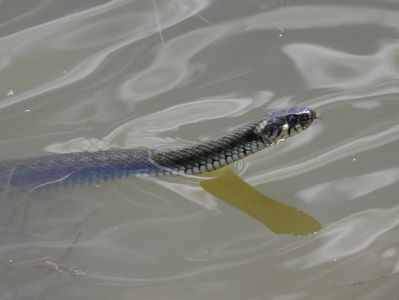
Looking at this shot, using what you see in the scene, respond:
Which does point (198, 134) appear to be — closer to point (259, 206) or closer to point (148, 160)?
point (148, 160)

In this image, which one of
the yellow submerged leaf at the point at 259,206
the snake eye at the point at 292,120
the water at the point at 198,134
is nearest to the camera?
the water at the point at 198,134

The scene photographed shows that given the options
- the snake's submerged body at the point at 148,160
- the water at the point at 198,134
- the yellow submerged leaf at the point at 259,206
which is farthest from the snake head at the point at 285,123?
the yellow submerged leaf at the point at 259,206

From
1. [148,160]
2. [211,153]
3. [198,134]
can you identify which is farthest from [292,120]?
[148,160]

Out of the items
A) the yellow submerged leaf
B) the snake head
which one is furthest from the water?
the snake head

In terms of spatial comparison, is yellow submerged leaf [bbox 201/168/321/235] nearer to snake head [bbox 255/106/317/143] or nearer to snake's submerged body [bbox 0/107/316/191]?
snake's submerged body [bbox 0/107/316/191]

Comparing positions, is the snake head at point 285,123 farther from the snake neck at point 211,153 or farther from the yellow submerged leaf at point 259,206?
the yellow submerged leaf at point 259,206

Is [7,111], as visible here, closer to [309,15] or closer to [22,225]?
[22,225]

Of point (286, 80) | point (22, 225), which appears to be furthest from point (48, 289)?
point (286, 80)
